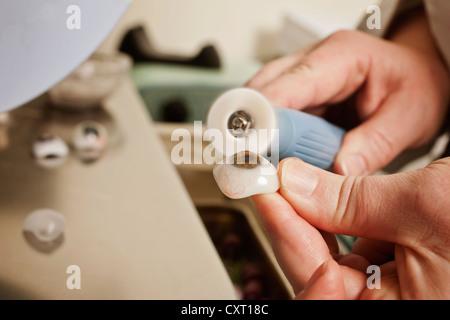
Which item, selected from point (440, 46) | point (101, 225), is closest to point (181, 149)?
point (101, 225)

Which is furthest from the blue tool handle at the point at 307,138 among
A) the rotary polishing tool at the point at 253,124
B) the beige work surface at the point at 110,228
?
the beige work surface at the point at 110,228

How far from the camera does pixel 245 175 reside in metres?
0.23

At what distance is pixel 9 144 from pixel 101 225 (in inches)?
7.5

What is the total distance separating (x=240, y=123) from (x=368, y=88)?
21 cm

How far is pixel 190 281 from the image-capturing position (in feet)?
1.01

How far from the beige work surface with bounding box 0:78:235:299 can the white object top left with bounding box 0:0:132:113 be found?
0.45ft

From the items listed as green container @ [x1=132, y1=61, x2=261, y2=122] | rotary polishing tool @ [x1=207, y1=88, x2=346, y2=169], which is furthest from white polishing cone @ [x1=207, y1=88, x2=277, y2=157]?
green container @ [x1=132, y1=61, x2=261, y2=122]

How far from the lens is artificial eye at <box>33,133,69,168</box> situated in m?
0.44

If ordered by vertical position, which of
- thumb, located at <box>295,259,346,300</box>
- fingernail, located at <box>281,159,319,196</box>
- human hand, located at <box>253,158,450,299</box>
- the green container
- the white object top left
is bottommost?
thumb, located at <box>295,259,346,300</box>

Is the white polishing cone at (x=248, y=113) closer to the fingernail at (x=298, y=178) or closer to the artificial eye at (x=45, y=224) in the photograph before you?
the fingernail at (x=298, y=178)

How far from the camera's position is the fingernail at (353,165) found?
0.32 meters

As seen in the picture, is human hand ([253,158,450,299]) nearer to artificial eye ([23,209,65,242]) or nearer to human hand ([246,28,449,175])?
human hand ([246,28,449,175])

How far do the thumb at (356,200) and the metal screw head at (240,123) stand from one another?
1.2 inches
